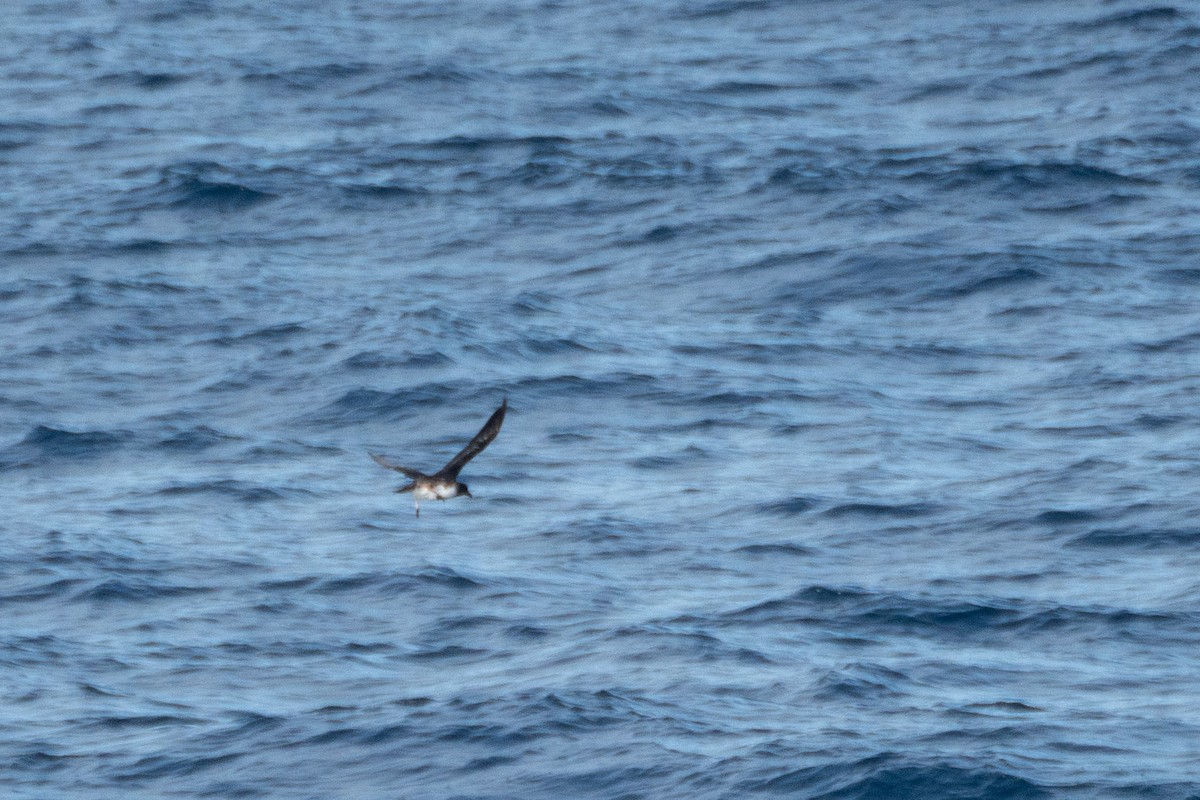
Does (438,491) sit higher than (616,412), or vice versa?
(438,491)

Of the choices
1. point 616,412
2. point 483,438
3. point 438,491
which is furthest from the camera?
point 616,412

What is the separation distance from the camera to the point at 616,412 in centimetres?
1958

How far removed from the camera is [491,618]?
15.8 m

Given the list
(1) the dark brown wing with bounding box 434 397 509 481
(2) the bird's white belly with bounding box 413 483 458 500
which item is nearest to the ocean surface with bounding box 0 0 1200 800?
(2) the bird's white belly with bounding box 413 483 458 500

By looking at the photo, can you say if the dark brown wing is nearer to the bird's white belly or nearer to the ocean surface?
the bird's white belly

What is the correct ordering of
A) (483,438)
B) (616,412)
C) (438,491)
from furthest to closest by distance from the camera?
(616,412) → (438,491) → (483,438)

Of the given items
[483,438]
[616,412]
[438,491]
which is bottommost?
[616,412]

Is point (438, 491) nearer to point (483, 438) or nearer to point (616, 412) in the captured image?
point (483, 438)

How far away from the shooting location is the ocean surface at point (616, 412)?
46.3 ft

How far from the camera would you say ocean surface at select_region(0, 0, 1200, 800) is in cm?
1411

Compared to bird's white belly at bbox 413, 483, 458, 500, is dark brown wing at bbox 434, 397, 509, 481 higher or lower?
higher

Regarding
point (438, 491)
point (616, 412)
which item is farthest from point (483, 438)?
point (616, 412)

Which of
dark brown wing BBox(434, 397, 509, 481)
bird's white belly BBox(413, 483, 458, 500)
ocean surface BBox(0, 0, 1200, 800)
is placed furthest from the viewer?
ocean surface BBox(0, 0, 1200, 800)

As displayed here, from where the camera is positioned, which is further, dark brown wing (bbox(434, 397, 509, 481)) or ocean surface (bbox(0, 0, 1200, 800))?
ocean surface (bbox(0, 0, 1200, 800))
